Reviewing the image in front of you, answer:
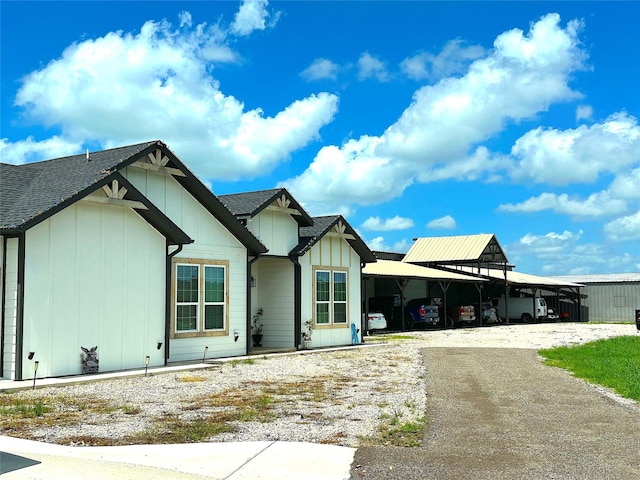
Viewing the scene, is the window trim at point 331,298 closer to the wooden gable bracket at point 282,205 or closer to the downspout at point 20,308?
the wooden gable bracket at point 282,205

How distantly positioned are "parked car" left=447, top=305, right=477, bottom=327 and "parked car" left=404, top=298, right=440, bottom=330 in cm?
323

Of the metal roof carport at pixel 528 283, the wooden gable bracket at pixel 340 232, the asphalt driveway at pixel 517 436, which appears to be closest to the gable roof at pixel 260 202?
the wooden gable bracket at pixel 340 232

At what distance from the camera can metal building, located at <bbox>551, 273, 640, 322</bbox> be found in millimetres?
51906

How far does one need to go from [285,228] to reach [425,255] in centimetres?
2769

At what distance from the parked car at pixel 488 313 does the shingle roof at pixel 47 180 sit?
98.8ft

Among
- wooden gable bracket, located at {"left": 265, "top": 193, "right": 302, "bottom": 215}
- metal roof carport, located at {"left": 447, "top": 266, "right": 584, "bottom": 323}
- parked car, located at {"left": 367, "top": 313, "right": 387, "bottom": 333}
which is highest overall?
wooden gable bracket, located at {"left": 265, "top": 193, "right": 302, "bottom": 215}

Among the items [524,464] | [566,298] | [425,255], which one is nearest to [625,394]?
[524,464]

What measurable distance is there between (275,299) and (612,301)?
39.3 meters

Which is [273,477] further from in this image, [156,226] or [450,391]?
[156,226]

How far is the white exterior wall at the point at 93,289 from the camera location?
13.6 m

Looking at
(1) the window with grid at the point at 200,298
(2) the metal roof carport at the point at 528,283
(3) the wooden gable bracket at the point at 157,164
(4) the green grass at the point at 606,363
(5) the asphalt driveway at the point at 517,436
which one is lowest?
(5) the asphalt driveway at the point at 517,436

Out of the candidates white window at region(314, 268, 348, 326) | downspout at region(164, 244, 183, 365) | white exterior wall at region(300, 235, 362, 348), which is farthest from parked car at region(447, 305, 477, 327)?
downspout at region(164, 244, 183, 365)

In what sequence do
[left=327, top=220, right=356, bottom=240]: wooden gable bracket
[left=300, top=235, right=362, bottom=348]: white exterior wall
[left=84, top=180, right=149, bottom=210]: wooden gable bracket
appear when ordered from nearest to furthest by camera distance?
[left=84, top=180, right=149, bottom=210]: wooden gable bracket < [left=300, top=235, right=362, bottom=348]: white exterior wall < [left=327, top=220, right=356, bottom=240]: wooden gable bracket

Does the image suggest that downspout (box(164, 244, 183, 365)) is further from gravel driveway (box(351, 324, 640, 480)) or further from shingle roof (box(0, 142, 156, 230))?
gravel driveway (box(351, 324, 640, 480))
